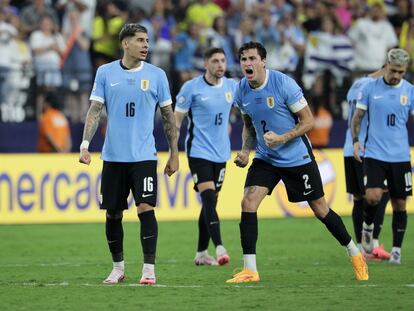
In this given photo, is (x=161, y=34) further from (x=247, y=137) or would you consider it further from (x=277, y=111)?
(x=277, y=111)

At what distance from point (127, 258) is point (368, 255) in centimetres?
317

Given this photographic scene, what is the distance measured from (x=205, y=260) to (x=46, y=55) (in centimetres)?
1024

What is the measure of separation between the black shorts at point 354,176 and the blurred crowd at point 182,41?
8192mm

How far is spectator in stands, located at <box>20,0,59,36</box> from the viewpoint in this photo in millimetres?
23261

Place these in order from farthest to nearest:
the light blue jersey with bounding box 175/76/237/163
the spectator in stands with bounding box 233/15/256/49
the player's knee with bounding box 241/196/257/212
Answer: the spectator in stands with bounding box 233/15/256/49 < the light blue jersey with bounding box 175/76/237/163 < the player's knee with bounding box 241/196/257/212

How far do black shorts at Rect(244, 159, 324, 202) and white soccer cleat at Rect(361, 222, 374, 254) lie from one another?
313 centimetres

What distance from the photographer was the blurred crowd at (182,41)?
22766mm

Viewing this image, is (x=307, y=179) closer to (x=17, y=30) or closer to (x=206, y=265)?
(x=206, y=265)

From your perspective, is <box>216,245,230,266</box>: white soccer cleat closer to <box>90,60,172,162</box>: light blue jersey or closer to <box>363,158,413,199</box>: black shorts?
<box>363,158,413,199</box>: black shorts

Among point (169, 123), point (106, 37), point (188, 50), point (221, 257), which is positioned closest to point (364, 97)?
point (221, 257)

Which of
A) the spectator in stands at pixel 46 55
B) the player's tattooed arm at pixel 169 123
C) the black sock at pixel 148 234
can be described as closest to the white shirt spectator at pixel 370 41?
the spectator in stands at pixel 46 55

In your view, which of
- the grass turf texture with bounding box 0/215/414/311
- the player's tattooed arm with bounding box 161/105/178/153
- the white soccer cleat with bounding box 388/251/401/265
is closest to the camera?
the grass turf texture with bounding box 0/215/414/311

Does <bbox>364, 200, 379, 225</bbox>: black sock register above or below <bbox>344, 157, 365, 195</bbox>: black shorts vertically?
below

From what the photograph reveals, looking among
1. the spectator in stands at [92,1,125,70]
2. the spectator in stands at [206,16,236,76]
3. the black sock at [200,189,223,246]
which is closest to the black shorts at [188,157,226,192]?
the black sock at [200,189,223,246]
